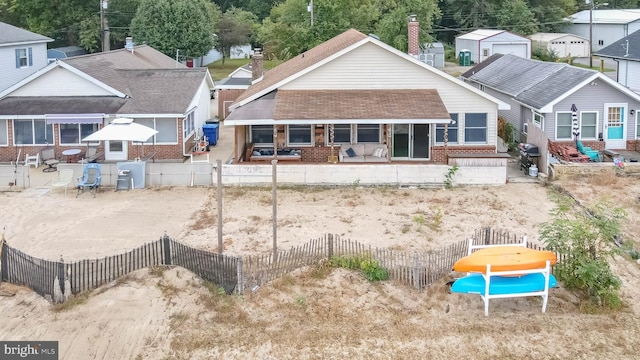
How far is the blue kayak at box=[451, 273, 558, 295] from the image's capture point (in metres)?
13.3

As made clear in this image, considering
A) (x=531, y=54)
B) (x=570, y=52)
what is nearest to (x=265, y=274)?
(x=531, y=54)

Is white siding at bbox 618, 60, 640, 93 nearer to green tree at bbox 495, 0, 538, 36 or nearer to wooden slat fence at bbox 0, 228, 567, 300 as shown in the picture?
wooden slat fence at bbox 0, 228, 567, 300

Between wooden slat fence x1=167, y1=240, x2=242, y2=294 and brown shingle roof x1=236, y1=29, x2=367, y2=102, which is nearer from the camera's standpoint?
wooden slat fence x1=167, y1=240, x2=242, y2=294

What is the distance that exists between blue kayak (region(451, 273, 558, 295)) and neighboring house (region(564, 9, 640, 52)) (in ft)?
209

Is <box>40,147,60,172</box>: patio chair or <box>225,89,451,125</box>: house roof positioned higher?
<box>225,89,451,125</box>: house roof

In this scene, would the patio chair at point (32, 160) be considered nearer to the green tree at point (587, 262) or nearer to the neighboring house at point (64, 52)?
the green tree at point (587, 262)

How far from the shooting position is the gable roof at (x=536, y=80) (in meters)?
27.1

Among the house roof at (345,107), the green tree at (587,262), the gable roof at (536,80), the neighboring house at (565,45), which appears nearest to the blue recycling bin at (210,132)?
the house roof at (345,107)

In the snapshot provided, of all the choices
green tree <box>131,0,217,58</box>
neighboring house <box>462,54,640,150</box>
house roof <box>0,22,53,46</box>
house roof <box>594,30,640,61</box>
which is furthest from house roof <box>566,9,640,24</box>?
house roof <box>0,22,53,46</box>

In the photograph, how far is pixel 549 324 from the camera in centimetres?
1291

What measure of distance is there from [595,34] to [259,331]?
74381 millimetres

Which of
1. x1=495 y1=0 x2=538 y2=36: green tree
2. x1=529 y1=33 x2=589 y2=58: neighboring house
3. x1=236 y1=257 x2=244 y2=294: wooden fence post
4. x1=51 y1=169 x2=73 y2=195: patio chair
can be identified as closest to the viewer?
x1=236 y1=257 x2=244 y2=294: wooden fence post

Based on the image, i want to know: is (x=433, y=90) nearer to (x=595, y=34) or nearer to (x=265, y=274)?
(x=265, y=274)

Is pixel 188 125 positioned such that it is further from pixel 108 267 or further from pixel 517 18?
pixel 517 18
